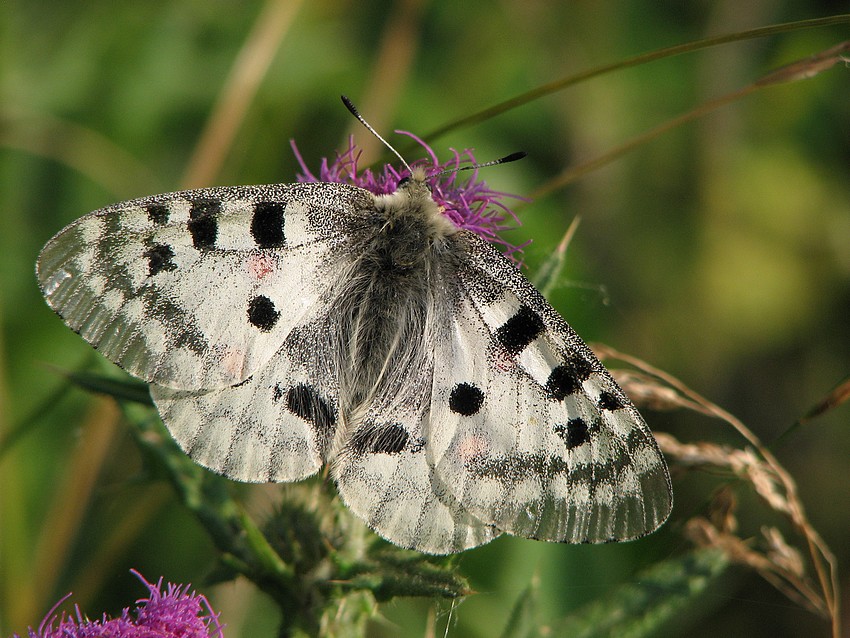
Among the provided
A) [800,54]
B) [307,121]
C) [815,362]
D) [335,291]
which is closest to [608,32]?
[800,54]

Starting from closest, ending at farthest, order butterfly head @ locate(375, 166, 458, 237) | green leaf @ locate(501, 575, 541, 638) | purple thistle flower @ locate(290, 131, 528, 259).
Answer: green leaf @ locate(501, 575, 541, 638) < butterfly head @ locate(375, 166, 458, 237) < purple thistle flower @ locate(290, 131, 528, 259)

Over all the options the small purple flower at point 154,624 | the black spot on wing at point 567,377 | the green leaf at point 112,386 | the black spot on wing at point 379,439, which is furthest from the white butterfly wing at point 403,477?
the green leaf at point 112,386

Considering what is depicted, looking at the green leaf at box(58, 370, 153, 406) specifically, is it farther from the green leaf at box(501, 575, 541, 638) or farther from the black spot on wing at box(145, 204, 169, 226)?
the green leaf at box(501, 575, 541, 638)

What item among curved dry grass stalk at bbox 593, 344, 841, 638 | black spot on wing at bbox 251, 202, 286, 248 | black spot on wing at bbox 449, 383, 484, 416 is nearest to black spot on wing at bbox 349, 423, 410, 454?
black spot on wing at bbox 449, 383, 484, 416

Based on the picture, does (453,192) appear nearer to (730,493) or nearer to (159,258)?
(159,258)

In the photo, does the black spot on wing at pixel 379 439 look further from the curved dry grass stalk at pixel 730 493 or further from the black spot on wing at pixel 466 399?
the curved dry grass stalk at pixel 730 493

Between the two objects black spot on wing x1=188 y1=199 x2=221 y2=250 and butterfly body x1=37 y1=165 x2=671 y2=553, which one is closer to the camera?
butterfly body x1=37 y1=165 x2=671 y2=553

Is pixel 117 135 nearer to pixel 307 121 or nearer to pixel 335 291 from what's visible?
pixel 307 121
